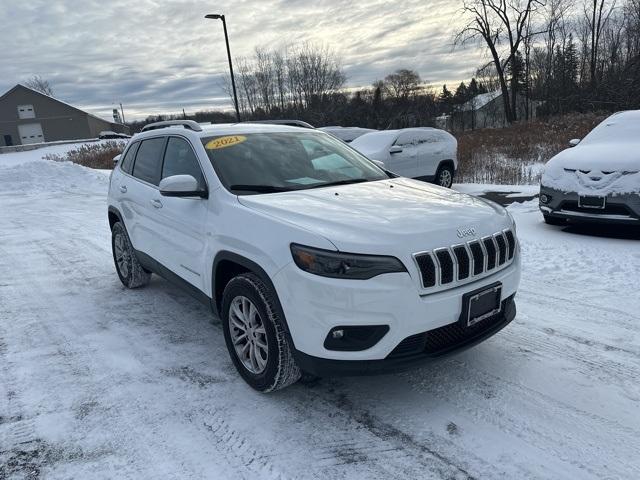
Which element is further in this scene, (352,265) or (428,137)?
(428,137)

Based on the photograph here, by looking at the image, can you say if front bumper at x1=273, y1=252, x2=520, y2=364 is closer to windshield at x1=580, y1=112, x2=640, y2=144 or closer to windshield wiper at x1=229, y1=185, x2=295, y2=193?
windshield wiper at x1=229, y1=185, x2=295, y2=193

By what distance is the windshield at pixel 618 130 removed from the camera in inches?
302

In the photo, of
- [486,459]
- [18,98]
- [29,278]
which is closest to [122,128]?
[18,98]

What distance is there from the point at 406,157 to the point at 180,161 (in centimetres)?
839

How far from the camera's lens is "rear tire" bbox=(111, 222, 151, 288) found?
550cm

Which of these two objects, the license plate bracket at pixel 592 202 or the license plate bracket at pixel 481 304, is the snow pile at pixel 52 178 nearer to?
the license plate bracket at pixel 592 202

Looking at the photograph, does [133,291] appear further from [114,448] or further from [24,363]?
[114,448]

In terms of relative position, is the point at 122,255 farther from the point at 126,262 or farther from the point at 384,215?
the point at 384,215

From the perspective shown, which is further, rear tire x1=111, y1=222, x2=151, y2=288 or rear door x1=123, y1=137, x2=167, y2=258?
rear tire x1=111, y1=222, x2=151, y2=288

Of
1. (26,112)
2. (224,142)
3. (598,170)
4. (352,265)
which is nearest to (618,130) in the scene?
(598,170)

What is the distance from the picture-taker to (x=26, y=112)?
195ft

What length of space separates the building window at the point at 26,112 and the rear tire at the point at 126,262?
64906 mm

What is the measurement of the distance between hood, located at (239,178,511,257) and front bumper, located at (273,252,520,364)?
20 centimetres

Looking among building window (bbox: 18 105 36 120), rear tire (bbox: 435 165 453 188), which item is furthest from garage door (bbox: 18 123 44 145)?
rear tire (bbox: 435 165 453 188)
